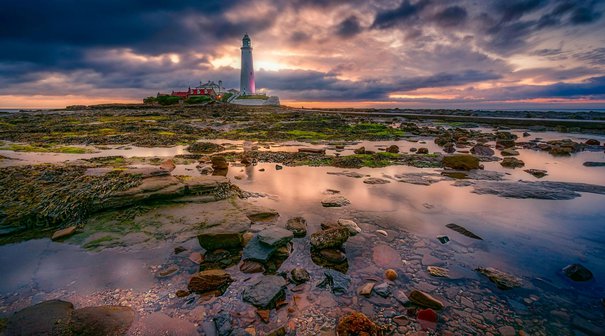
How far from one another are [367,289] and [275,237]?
1802 mm

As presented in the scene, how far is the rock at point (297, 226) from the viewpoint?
5.84 meters

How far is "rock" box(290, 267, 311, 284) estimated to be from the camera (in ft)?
14.2

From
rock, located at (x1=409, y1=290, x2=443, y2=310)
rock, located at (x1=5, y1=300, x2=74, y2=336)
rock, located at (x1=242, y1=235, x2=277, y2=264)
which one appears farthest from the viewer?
rock, located at (x1=242, y1=235, x2=277, y2=264)

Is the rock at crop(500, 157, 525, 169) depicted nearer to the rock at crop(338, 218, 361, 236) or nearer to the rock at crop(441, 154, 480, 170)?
the rock at crop(441, 154, 480, 170)

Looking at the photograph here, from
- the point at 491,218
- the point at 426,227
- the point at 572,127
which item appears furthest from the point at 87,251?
the point at 572,127

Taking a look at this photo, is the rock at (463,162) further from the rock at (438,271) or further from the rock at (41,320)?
the rock at (41,320)

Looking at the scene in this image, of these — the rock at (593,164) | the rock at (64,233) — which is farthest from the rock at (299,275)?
the rock at (593,164)

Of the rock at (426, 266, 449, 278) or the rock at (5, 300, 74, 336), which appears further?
the rock at (426, 266, 449, 278)

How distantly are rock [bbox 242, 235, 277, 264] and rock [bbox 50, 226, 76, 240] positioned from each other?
3.75 meters

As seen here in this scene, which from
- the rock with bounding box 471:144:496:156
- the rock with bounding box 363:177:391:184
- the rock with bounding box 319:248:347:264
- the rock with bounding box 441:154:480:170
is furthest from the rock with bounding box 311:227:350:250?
the rock with bounding box 471:144:496:156

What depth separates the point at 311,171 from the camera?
11734mm

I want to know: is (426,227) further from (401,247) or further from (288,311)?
(288,311)

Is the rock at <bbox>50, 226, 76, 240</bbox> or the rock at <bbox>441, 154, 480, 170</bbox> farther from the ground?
the rock at <bbox>441, 154, 480, 170</bbox>

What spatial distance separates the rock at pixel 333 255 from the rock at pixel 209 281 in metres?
Result: 1.64
